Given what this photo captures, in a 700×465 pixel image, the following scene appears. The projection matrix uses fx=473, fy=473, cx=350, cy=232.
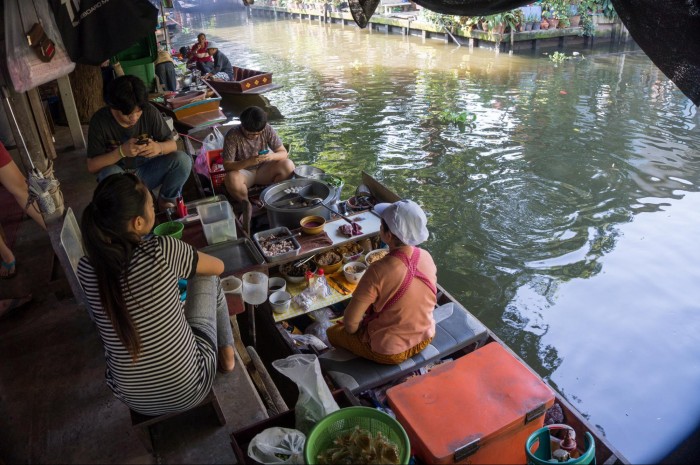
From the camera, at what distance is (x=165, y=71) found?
10.4 meters

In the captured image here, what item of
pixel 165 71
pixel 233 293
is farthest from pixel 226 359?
pixel 165 71

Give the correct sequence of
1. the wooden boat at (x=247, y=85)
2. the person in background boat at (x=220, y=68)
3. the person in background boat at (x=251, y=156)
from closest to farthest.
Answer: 1. the person in background boat at (x=251, y=156)
2. the wooden boat at (x=247, y=85)
3. the person in background boat at (x=220, y=68)

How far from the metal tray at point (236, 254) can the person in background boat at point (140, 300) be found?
1285mm

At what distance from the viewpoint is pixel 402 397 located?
2.57 meters

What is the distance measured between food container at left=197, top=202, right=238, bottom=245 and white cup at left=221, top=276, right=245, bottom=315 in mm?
616

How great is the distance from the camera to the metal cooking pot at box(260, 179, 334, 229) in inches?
179

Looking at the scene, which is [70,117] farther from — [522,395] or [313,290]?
[522,395]

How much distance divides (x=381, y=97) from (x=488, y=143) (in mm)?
4911

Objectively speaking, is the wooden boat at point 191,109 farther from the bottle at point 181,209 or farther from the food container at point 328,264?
the food container at point 328,264

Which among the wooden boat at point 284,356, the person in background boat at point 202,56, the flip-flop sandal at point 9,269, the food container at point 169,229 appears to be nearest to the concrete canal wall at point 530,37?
the person in background boat at point 202,56

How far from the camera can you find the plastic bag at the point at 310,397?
7.30 ft

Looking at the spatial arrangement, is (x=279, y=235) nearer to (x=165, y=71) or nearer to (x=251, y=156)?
(x=251, y=156)

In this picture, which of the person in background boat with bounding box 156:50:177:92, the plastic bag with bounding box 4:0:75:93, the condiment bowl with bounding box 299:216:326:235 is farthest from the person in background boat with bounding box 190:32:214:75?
the condiment bowl with bounding box 299:216:326:235

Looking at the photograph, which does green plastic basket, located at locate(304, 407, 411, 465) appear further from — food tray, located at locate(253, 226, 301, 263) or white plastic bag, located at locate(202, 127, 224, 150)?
white plastic bag, located at locate(202, 127, 224, 150)
